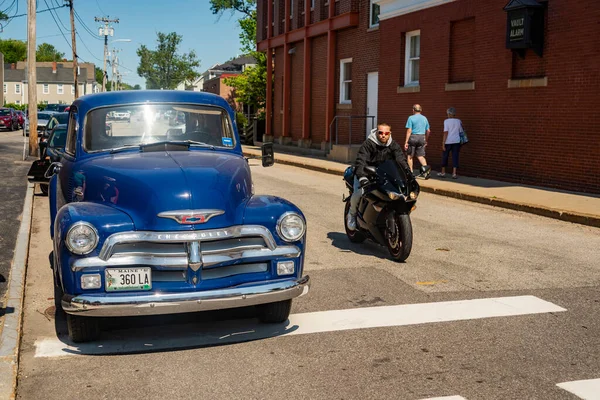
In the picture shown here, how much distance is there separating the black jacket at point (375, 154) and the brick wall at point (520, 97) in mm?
7708

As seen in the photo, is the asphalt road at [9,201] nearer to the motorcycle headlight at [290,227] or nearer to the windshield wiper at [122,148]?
the windshield wiper at [122,148]

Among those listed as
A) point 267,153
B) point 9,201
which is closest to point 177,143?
point 267,153

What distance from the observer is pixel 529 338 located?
5906 mm

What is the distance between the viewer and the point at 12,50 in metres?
153

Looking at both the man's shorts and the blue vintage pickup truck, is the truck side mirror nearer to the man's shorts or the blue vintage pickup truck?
the blue vintage pickup truck

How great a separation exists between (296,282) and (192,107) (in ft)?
7.65

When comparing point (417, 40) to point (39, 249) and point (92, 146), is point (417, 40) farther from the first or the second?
point (92, 146)

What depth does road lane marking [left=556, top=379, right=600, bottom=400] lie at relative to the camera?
469cm

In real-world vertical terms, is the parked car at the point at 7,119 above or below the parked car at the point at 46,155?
above

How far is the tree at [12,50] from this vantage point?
15125cm

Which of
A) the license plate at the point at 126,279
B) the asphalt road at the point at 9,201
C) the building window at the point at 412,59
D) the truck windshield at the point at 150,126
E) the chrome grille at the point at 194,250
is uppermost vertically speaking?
the building window at the point at 412,59

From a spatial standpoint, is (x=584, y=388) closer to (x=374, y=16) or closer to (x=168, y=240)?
(x=168, y=240)

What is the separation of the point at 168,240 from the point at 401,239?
4010 millimetres

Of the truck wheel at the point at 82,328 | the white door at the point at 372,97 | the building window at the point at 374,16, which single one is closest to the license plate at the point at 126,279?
the truck wheel at the point at 82,328
